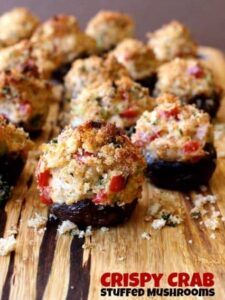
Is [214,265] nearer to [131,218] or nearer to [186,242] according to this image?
[186,242]

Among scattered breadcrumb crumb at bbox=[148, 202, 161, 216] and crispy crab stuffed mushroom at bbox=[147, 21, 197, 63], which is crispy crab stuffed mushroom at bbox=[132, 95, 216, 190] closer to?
scattered breadcrumb crumb at bbox=[148, 202, 161, 216]

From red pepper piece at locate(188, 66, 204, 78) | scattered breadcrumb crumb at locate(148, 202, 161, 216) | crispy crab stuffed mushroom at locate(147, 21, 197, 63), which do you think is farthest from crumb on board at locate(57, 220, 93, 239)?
crispy crab stuffed mushroom at locate(147, 21, 197, 63)

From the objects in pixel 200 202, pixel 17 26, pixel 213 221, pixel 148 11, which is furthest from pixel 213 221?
pixel 148 11

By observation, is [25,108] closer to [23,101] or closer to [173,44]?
[23,101]

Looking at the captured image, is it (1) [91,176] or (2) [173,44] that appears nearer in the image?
(1) [91,176]

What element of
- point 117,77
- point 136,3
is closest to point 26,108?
point 117,77

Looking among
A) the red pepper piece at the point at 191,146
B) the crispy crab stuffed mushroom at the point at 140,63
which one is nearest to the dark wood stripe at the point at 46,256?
the red pepper piece at the point at 191,146
